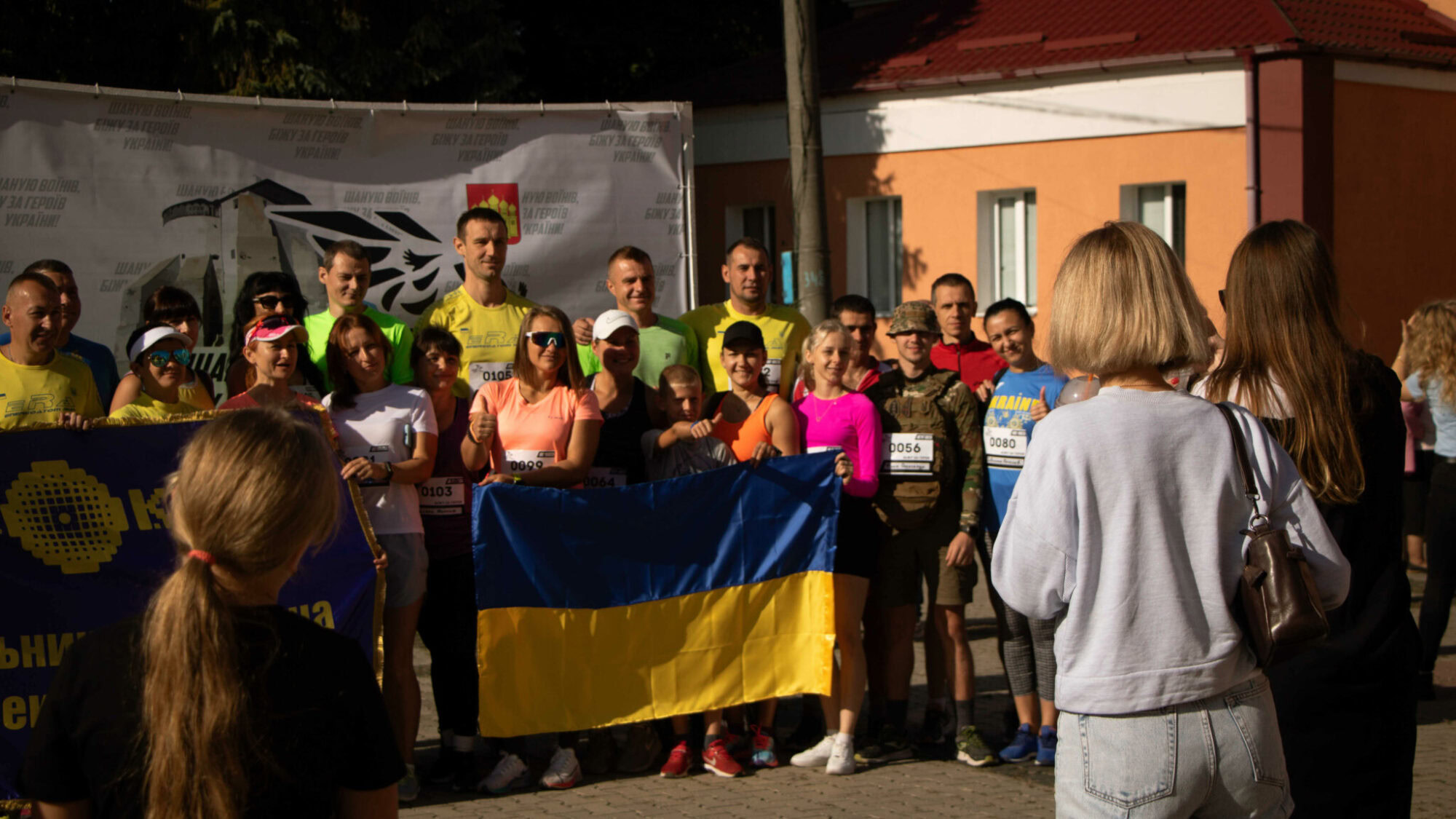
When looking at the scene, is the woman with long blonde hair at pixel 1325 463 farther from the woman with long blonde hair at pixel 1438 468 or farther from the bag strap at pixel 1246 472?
the woman with long blonde hair at pixel 1438 468

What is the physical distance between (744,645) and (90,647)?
4.27 metres

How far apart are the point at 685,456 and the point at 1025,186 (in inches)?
515

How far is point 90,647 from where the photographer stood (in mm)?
2055

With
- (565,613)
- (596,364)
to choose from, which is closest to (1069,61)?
(596,364)

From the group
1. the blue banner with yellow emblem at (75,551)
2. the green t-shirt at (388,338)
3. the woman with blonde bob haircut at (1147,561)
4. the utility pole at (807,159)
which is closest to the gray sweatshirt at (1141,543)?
the woman with blonde bob haircut at (1147,561)

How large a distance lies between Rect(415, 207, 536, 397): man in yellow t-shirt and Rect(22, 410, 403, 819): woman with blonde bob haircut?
15.1 feet

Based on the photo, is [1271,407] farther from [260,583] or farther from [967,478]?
[967,478]

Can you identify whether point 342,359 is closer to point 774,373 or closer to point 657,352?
point 657,352

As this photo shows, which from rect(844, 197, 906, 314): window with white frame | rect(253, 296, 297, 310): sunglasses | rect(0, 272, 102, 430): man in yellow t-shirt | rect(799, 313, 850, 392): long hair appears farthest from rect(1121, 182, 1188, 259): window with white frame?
rect(0, 272, 102, 430): man in yellow t-shirt

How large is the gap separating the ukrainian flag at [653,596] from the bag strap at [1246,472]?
141 inches

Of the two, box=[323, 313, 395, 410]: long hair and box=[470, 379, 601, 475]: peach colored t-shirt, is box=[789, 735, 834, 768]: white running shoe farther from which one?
box=[323, 313, 395, 410]: long hair

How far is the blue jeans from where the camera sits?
2484mm

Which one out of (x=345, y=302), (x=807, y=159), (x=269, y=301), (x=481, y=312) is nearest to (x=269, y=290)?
(x=269, y=301)

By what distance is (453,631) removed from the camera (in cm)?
598
